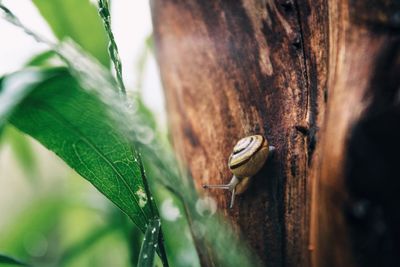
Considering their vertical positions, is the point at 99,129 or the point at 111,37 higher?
the point at 111,37

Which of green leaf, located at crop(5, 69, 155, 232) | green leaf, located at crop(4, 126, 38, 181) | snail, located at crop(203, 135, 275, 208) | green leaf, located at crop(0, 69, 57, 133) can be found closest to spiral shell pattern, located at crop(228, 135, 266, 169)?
snail, located at crop(203, 135, 275, 208)

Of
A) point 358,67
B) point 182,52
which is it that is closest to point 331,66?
point 358,67

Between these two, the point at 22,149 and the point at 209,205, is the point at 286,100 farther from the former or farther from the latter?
the point at 22,149

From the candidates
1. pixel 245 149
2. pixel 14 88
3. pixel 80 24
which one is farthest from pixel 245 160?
pixel 80 24

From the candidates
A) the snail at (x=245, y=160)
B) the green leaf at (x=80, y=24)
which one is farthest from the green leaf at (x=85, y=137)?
the green leaf at (x=80, y=24)

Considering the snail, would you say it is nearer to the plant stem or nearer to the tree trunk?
the tree trunk

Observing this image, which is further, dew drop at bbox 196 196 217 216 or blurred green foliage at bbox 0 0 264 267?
dew drop at bbox 196 196 217 216

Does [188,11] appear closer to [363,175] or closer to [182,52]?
[182,52]

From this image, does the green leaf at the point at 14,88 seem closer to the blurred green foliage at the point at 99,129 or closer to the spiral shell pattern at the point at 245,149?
the blurred green foliage at the point at 99,129
